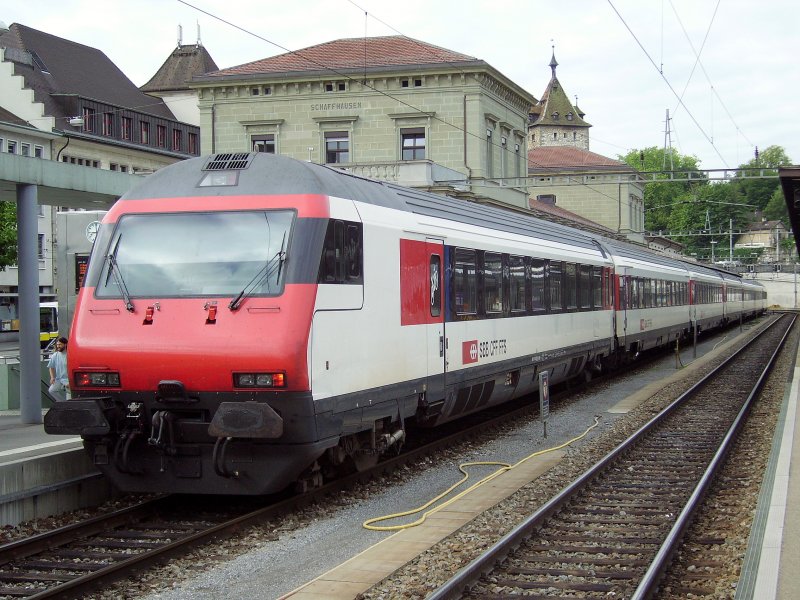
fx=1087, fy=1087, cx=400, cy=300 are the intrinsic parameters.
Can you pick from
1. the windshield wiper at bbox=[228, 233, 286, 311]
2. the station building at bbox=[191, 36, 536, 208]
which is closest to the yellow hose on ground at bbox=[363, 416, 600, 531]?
the windshield wiper at bbox=[228, 233, 286, 311]

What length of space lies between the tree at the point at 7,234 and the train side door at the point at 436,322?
36.6 meters

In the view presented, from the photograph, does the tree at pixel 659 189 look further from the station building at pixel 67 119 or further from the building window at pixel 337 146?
the building window at pixel 337 146

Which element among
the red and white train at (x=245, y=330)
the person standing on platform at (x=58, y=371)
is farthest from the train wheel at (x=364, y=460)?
the person standing on platform at (x=58, y=371)

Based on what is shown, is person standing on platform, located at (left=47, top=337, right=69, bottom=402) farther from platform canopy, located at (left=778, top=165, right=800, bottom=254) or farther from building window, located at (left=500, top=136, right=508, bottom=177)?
building window, located at (left=500, top=136, right=508, bottom=177)

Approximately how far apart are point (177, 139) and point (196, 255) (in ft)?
196

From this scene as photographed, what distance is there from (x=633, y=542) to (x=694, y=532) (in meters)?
0.69

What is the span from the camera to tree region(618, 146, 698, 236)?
405 ft

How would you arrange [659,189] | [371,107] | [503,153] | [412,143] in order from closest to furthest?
1. [371,107]
2. [412,143]
3. [503,153]
4. [659,189]

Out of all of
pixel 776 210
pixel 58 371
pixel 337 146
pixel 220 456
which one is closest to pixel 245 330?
pixel 220 456

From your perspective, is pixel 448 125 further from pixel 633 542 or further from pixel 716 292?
pixel 633 542

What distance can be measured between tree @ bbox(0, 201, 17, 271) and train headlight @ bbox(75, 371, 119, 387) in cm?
3814

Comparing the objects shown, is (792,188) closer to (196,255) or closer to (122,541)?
(196,255)

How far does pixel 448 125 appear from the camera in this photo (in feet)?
170

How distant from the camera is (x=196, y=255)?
971 cm
